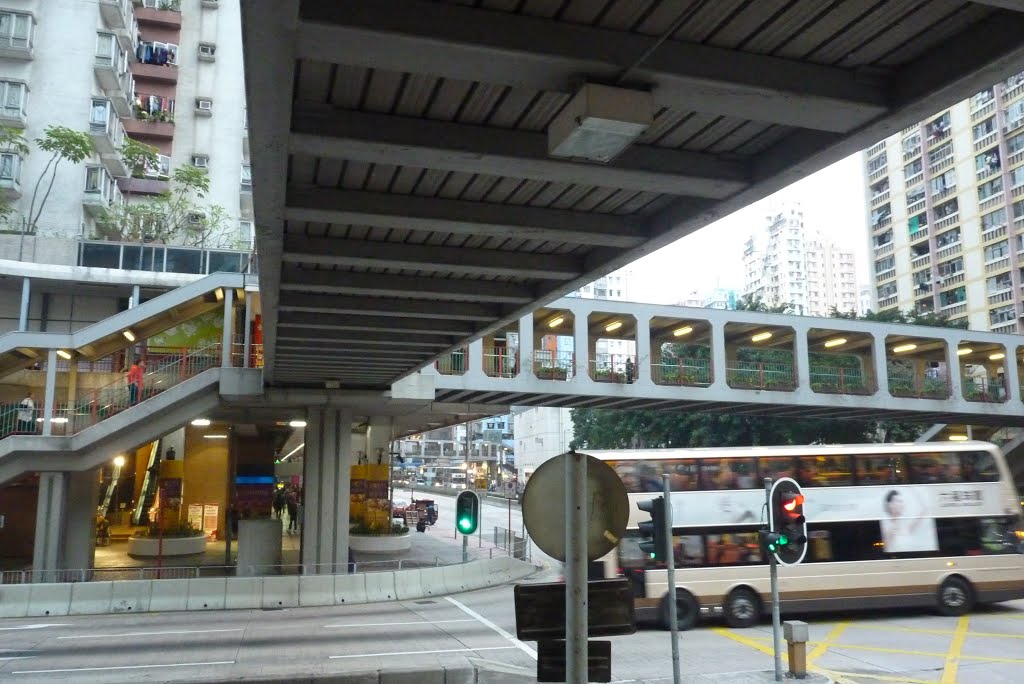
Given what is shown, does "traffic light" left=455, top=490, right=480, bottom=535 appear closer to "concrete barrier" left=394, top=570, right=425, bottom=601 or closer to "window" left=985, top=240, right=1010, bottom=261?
"concrete barrier" left=394, top=570, right=425, bottom=601

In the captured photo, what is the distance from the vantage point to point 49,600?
18.6 metres

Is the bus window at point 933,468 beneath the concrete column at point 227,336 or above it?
beneath

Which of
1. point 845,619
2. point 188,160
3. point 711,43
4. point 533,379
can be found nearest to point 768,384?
point 533,379

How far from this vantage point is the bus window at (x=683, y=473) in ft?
54.9

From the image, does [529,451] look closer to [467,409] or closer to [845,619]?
[467,409]

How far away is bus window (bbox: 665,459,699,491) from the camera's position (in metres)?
16.7

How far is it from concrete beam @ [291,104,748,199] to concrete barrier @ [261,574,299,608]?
623 inches

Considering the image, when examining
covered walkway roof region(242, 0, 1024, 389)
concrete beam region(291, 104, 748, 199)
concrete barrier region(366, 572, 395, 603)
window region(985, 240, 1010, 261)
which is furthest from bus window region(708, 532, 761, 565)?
window region(985, 240, 1010, 261)

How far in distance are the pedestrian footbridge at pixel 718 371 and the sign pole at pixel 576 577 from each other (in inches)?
759

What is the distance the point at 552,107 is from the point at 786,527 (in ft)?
24.0

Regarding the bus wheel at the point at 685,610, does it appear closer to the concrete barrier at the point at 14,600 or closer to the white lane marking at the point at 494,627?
the white lane marking at the point at 494,627

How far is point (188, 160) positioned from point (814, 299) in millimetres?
168884

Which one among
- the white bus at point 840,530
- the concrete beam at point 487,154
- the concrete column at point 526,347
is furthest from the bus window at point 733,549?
the concrete beam at point 487,154

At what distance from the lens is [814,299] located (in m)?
192
